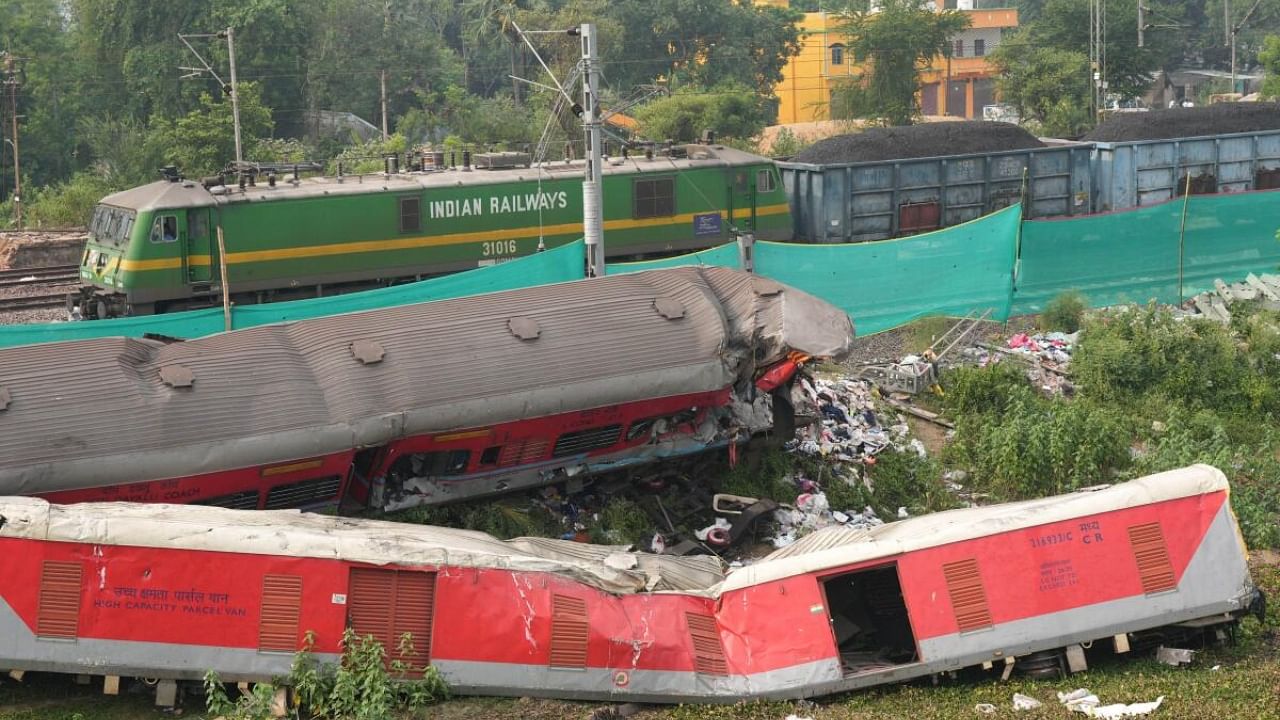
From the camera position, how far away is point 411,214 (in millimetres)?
24797

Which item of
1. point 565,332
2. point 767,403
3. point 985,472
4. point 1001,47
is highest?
point 1001,47

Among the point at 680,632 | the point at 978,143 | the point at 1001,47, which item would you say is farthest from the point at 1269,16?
the point at 680,632

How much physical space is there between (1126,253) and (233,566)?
17.2m

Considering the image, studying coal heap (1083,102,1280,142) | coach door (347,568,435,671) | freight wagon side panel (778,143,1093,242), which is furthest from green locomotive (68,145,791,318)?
coach door (347,568,435,671)

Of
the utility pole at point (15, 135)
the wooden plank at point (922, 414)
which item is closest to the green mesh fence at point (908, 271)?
the wooden plank at point (922, 414)

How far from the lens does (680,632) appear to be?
1212cm

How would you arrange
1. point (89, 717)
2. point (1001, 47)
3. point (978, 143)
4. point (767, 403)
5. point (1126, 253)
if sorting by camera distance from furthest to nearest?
point (1001, 47), point (978, 143), point (1126, 253), point (767, 403), point (89, 717)

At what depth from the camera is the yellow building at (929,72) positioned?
71.0 meters

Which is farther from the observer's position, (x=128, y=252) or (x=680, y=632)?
(x=128, y=252)

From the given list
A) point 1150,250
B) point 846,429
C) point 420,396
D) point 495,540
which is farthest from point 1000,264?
point 495,540

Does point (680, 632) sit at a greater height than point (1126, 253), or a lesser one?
lesser

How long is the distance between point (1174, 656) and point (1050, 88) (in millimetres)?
47646

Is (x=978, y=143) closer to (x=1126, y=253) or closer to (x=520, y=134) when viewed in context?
(x=1126, y=253)

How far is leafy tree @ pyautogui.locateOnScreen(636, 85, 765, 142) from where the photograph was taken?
4862 cm
